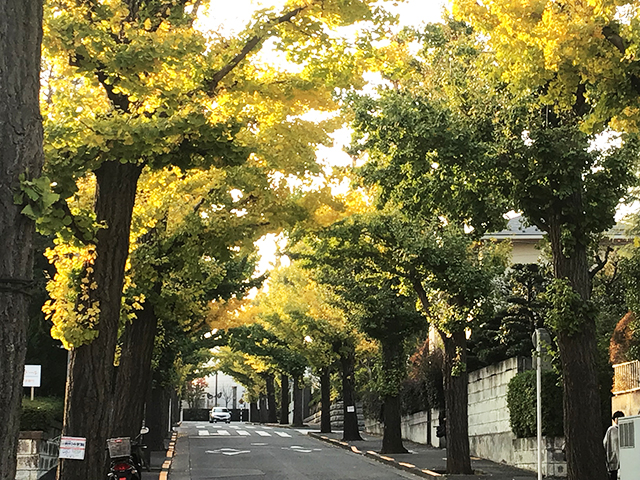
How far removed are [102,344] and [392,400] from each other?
18.6 meters

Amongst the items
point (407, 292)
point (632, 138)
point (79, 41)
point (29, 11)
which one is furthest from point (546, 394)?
point (29, 11)

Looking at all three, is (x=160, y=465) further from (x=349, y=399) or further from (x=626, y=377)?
(x=349, y=399)

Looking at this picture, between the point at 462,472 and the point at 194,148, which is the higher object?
the point at 194,148

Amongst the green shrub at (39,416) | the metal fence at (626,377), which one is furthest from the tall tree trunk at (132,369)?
the metal fence at (626,377)

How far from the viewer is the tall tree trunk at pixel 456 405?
21219mm

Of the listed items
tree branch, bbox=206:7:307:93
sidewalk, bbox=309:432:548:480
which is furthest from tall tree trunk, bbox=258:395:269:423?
tree branch, bbox=206:7:307:93

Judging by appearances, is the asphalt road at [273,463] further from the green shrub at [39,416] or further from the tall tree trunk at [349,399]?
the green shrub at [39,416]

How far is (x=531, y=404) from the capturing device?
2269 centimetres

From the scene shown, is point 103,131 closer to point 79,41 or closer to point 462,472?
point 79,41

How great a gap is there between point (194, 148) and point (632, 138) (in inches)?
286

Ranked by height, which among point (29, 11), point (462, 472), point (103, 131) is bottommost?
point (462, 472)

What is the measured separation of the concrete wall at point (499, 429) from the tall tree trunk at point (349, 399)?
33.6 feet

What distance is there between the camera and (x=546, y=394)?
21.9 m

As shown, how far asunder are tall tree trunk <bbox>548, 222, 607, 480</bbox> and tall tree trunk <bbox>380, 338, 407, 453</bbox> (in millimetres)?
15430
